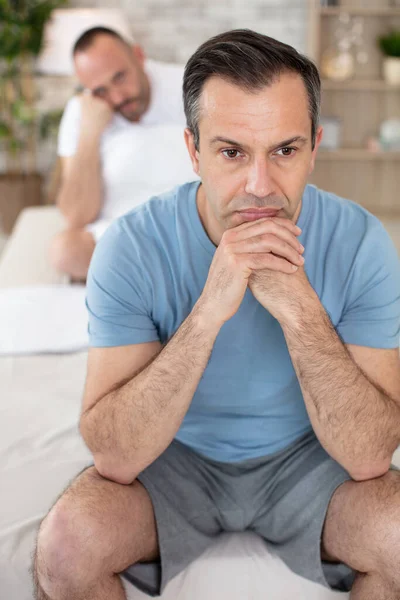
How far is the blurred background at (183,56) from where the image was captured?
3.69 meters

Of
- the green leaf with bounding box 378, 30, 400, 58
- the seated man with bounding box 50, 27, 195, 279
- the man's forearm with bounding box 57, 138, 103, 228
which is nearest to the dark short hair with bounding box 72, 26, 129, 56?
the seated man with bounding box 50, 27, 195, 279

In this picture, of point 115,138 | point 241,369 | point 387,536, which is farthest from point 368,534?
point 115,138

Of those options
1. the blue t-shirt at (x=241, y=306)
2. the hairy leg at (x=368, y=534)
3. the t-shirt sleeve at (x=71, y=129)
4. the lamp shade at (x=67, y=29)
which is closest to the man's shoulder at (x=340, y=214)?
the blue t-shirt at (x=241, y=306)

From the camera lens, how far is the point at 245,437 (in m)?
1.26

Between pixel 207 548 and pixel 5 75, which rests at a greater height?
pixel 5 75

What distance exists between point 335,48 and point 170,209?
10.2 feet

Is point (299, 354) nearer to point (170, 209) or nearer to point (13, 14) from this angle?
point (170, 209)

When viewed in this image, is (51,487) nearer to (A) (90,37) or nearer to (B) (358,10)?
(A) (90,37)

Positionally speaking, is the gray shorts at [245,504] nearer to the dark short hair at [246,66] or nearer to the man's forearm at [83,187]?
the dark short hair at [246,66]

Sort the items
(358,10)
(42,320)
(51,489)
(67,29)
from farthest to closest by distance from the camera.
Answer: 1. (358,10)
2. (67,29)
3. (42,320)
4. (51,489)

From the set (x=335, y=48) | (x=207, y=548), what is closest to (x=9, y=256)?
(x=207, y=548)

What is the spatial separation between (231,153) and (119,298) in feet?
0.95

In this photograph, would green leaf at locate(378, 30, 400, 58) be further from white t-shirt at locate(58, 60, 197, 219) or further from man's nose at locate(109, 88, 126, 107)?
man's nose at locate(109, 88, 126, 107)

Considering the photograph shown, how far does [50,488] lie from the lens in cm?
136
